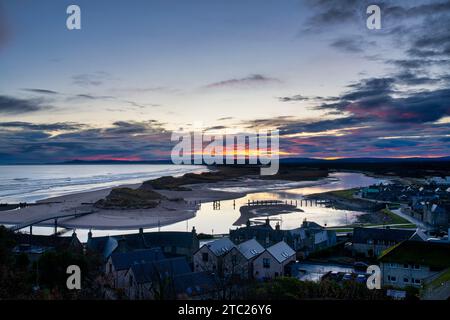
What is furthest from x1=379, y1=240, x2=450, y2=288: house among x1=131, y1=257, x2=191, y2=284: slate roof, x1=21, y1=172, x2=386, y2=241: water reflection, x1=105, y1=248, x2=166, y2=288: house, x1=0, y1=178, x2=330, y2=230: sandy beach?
x1=0, y1=178, x2=330, y2=230: sandy beach

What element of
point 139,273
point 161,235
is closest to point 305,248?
point 161,235

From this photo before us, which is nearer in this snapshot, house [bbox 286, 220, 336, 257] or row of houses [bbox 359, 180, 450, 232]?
house [bbox 286, 220, 336, 257]

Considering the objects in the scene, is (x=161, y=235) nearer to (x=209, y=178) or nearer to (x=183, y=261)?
(x=183, y=261)

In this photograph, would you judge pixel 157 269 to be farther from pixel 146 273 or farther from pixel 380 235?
pixel 380 235

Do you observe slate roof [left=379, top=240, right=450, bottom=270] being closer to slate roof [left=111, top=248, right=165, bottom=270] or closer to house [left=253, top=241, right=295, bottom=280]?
house [left=253, top=241, right=295, bottom=280]

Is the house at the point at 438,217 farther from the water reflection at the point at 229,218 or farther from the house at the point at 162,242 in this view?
the house at the point at 162,242

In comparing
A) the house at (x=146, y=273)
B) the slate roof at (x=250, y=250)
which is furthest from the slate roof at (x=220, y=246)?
the house at (x=146, y=273)
